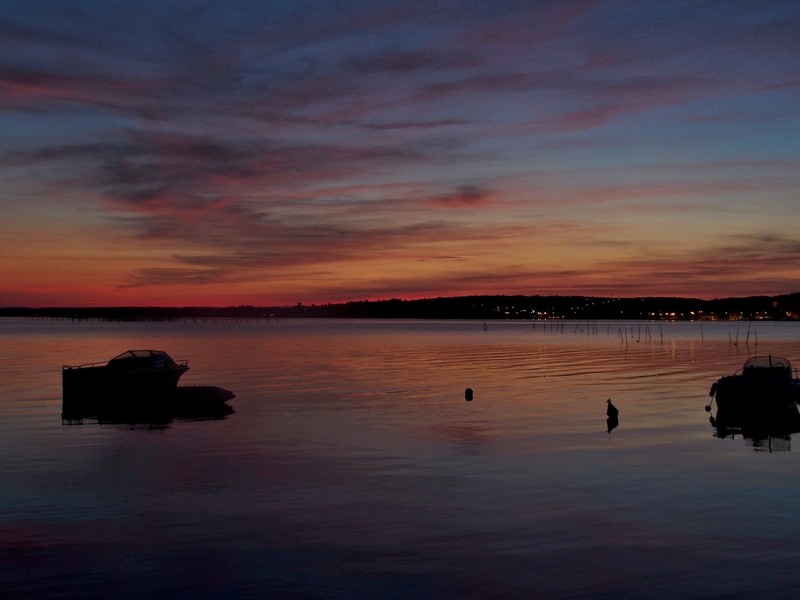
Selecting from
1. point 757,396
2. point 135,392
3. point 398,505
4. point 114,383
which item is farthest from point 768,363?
point 114,383

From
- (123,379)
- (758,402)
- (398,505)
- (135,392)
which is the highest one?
(123,379)

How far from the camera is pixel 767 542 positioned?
22719 millimetres

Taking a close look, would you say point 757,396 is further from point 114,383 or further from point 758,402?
point 114,383

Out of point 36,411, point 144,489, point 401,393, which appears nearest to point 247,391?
point 401,393

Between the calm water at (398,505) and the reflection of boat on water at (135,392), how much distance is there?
4.06 metres

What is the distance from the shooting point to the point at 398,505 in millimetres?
27172

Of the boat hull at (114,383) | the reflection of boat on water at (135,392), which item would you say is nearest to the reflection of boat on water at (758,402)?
the reflection of boat on water at (135,392)

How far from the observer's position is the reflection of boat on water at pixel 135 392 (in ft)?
190

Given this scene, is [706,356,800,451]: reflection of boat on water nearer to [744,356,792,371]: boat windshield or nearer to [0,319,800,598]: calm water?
[744,356,792,371]: boat windshield

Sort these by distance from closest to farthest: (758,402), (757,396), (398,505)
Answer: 1. (398,505)
2. (758,402)
3. (757,396)

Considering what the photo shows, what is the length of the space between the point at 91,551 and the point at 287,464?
46.1ft

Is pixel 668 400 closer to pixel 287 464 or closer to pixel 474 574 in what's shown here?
pixel 287 464

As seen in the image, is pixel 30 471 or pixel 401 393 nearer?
pixel 30 471

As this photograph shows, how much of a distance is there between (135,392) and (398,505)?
39095mm
